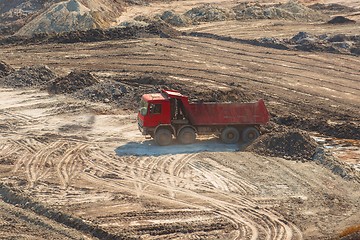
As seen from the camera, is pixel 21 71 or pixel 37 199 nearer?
pixel 37 199

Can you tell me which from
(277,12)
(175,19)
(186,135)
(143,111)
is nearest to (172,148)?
(186,135)

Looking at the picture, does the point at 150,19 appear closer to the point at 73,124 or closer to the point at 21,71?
the point at 21,71

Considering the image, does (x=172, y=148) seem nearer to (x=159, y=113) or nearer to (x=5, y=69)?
(x=159, y=113)

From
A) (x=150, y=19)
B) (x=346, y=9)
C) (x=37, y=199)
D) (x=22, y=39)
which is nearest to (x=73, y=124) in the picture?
(x=37, y=199)

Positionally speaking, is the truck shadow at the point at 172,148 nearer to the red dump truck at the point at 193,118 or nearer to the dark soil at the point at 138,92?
the red dump truck at the point at 193,118

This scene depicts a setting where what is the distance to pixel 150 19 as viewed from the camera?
47.9 metres

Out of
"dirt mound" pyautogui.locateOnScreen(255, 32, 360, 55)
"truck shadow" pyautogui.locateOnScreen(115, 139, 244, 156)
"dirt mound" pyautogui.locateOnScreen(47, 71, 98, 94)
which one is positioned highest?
"dirt mound" pyautogui.locateOnScreen(255, 32, 360, 55)

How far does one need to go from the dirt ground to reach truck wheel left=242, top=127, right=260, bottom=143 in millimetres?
853

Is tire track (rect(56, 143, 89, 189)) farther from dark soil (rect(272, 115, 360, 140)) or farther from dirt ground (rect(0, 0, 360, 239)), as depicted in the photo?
dark soil (rect(272, 115, 360, 140))

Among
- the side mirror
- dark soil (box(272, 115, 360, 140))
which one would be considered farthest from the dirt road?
dark soil (box(272, 115, 360, 140))

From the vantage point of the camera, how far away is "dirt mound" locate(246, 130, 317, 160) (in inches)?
853

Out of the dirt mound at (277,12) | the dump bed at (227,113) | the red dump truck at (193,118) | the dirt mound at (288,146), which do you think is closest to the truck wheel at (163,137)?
the red dump truck at (193,118)

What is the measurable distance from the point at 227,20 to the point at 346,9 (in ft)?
42.9

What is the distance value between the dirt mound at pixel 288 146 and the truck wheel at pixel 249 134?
111cm
